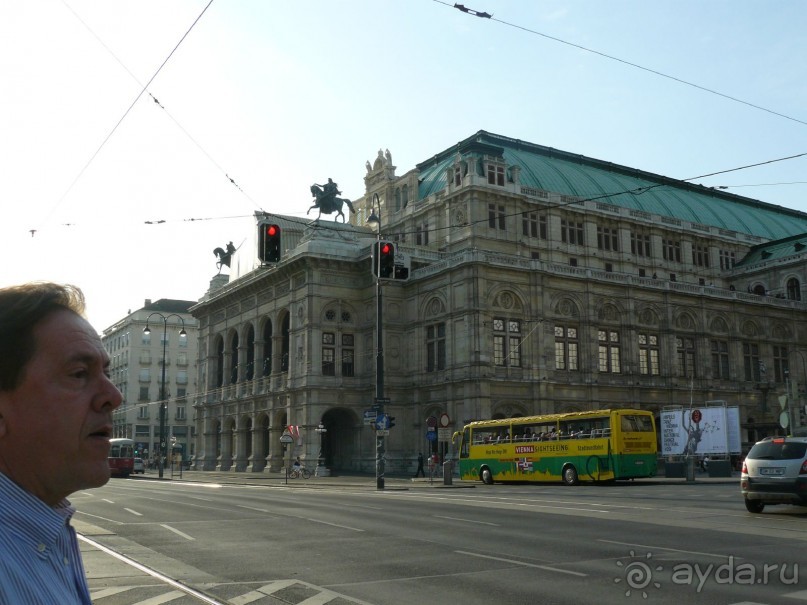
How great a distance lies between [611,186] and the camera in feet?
250

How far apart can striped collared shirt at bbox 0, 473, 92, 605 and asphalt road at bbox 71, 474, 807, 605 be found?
7.36m

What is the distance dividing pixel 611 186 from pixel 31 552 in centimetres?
7793

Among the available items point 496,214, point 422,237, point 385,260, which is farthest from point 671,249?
point 385,260

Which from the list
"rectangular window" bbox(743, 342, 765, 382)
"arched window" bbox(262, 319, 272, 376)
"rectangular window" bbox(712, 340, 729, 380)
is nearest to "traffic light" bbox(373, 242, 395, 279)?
"arched window" bbox(262, 319, 272, 376)

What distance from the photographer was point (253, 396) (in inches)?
2746

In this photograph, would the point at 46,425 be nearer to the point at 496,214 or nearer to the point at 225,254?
the point at 496,214

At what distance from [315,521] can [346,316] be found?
45515 millimetres

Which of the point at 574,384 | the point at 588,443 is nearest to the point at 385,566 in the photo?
the point at 588,443

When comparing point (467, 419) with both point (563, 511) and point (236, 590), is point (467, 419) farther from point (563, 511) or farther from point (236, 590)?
point (236, 590)

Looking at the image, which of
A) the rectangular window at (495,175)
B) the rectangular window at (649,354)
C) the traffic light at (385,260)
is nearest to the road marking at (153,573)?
the traffic light at (385,260)

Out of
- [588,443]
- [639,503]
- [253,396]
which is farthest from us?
[253,396]

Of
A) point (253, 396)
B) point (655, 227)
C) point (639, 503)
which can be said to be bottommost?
point (639, 503)

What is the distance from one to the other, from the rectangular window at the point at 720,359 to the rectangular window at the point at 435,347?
24.9 meters

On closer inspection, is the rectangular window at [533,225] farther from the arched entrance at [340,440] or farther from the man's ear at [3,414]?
the man's ear at [3,414]
